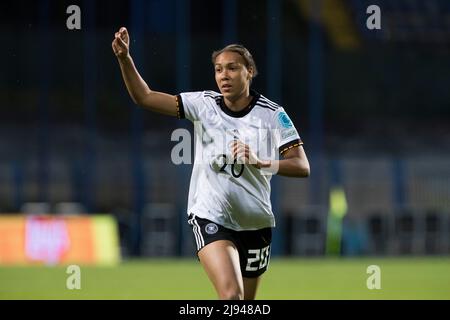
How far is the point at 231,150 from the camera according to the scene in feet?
26.7

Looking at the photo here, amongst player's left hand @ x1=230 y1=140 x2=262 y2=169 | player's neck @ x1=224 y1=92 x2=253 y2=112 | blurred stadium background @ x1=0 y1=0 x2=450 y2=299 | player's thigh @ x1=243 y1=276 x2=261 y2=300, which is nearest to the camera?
player's left hand @ x1=230 y1=140 x2=262 y2=169

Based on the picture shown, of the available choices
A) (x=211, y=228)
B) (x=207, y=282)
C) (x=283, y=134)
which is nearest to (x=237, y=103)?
(x=283, y=134)

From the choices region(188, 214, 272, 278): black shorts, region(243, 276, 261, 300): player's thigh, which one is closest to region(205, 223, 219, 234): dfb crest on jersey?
region(188, 214, 272, 278): black shorts

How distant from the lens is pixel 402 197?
31031 mm

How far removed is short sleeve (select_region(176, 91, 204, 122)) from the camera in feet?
27.6

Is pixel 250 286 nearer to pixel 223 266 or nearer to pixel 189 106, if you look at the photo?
pixel 223 266

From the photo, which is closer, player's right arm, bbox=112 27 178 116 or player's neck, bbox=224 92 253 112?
player's right arm, bbox=112 27 178 116

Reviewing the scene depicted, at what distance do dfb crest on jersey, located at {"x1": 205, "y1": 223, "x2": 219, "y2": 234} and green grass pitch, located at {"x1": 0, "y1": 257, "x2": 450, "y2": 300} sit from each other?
5851mm

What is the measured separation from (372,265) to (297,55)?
1511 centimetres

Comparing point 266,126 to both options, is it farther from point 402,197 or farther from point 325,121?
point 325,121

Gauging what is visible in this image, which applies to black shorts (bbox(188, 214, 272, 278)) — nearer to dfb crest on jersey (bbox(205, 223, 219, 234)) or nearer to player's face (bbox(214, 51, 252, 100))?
dfb crest on jersey (bbox(205, 223, 219, 234))

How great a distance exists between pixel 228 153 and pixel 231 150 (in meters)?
0.15

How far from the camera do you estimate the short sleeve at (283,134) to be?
27.4 feet
